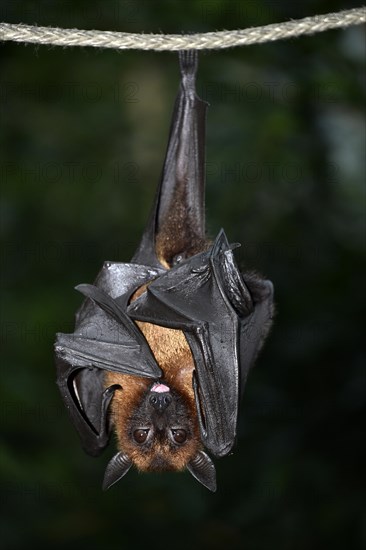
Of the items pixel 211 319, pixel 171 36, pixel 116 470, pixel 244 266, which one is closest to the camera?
pixel 171 36

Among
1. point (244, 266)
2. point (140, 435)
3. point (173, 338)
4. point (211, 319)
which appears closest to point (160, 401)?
point (140, 435)

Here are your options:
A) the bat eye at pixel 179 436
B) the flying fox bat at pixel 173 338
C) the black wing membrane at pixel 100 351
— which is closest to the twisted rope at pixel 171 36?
the flying fox bat at pixel 173 338

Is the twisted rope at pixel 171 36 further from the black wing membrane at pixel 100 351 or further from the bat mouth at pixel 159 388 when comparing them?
the bat mouth at pixel 159 388

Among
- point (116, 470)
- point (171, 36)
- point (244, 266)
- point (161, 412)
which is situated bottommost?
point (116, 470)

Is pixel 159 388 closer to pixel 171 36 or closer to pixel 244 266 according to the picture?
pixel 244 266

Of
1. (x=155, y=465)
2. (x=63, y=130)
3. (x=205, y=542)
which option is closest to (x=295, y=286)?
(x=205, y=542)

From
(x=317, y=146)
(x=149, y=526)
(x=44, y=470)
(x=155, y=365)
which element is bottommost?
(x=149, y=526)

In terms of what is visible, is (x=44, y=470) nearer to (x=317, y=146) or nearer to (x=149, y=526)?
(x=149, y=526)
